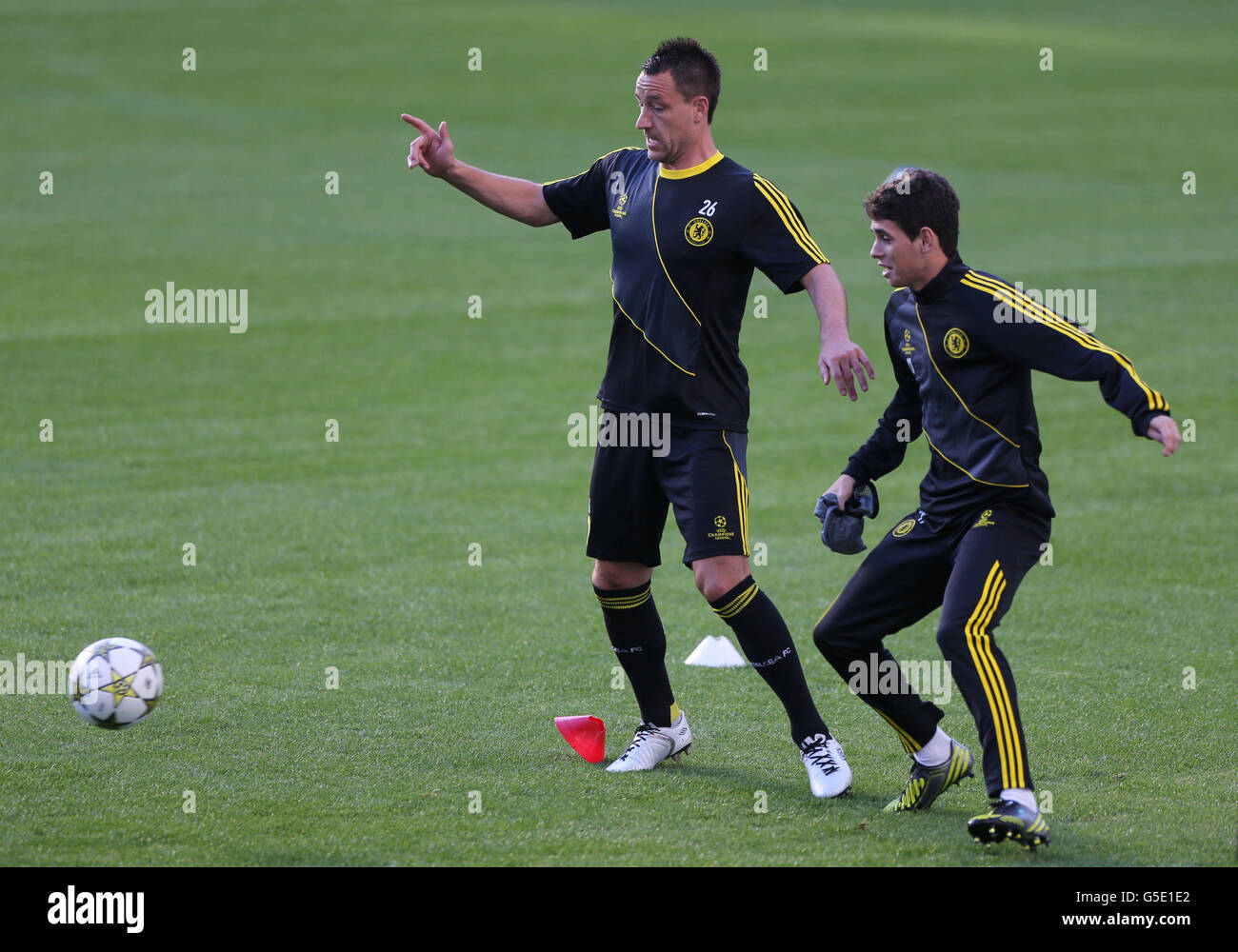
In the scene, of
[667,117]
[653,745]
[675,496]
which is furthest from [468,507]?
[667,117]

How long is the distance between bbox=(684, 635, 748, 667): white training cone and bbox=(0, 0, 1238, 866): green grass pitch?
91 millimetres

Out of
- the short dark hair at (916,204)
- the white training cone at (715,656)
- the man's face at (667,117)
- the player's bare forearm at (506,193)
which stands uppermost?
the man's face at (667,117)

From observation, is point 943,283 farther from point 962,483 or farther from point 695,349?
point 695,349

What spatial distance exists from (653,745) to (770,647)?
661 millimetres

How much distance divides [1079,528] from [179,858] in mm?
6529

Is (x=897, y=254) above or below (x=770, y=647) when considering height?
above

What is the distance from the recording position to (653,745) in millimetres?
6109

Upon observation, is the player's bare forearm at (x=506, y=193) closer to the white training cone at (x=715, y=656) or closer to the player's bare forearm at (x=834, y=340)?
the player's bare forearm at (x=834, y=340)

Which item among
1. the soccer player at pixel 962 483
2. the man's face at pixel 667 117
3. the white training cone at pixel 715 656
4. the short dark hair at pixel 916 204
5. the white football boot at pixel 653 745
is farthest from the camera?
the white training cone at pixel 715 656

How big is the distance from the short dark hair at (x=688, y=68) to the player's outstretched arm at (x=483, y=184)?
2.64 ft

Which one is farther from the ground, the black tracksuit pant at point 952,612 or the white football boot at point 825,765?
the black tracksuit pant at point 952,612

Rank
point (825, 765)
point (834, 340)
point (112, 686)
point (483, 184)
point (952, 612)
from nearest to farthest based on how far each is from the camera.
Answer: point (952, 612)
point (834, 340)
point (112, 686)
point (825, 765)
point (483, 184)

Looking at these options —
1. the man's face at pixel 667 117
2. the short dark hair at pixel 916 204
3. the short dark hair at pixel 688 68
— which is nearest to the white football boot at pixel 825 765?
the short dark hair at pixel 916 204

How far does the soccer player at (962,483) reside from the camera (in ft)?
16.6
